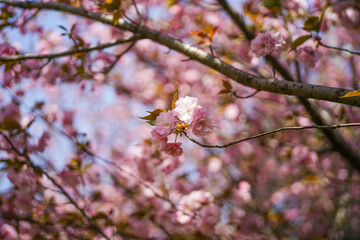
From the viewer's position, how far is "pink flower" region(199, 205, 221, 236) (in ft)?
7.82

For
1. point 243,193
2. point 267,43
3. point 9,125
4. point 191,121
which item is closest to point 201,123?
point 191,121

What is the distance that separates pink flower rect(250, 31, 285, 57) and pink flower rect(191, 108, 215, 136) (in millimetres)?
765

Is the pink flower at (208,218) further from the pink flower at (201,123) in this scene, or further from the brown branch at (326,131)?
the pink flower at (201,123)

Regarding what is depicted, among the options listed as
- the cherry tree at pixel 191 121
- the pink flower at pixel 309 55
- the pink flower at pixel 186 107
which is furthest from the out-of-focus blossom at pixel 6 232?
the pink flower at pixel 309 55

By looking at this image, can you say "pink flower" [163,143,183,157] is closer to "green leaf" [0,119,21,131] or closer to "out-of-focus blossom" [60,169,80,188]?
"green leaf" [0,119,21,131]

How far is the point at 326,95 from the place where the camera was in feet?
4.42

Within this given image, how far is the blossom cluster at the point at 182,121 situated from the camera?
125 cm

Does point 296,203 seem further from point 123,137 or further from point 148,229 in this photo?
point 123,137

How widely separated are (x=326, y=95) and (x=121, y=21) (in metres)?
1.36

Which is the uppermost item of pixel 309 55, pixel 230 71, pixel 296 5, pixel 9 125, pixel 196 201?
pixel 296 5

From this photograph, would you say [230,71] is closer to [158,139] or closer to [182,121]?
[182,121]

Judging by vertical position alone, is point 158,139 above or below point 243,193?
below

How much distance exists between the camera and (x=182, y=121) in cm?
130

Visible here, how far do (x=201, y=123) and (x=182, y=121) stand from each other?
83 mm
